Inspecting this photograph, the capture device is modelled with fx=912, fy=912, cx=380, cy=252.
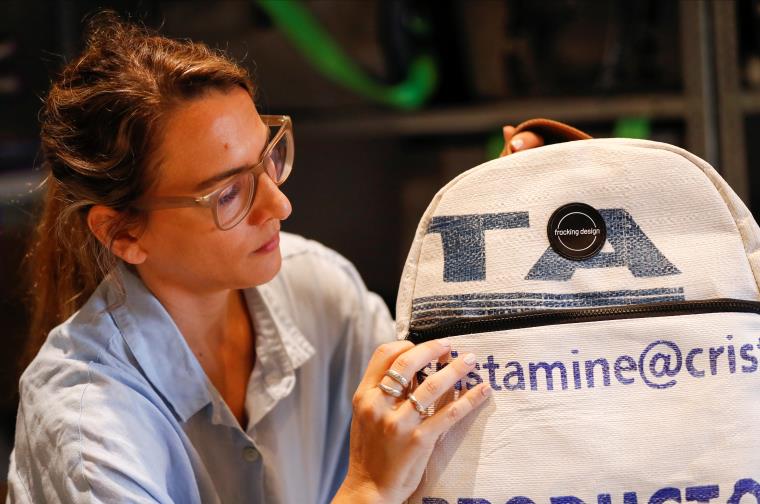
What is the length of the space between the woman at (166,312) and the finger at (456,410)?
2cm

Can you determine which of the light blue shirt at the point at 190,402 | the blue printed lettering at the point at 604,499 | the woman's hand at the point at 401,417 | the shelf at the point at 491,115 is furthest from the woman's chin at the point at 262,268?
the shelf at the point at 491,115

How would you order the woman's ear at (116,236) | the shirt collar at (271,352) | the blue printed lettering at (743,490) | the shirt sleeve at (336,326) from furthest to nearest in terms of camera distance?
the shirt sleeve at (336,326) → the shirt collar at (271,352) → the woman's ear at (116,236) → the blue printed lettering at (743,490)

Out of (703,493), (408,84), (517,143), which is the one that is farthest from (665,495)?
(408,84)

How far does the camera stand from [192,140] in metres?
0.98

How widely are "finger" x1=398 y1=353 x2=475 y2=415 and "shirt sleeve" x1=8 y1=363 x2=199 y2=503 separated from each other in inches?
12.1

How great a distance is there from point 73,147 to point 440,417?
1.68 ft

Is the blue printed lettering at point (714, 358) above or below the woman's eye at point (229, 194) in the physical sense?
below

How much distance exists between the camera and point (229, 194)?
3.28ft

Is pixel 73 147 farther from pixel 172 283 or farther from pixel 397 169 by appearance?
pixel 397 169

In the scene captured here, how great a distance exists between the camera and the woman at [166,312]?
92 cm

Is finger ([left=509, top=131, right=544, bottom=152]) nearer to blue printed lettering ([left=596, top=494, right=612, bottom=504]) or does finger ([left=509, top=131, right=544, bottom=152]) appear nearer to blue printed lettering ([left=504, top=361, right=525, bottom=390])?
blue printed lettering ([left=504, top=361, right=525, bottom=390])

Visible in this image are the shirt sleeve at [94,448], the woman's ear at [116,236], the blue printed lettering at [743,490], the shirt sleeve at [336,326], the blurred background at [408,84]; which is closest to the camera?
the blue printed lettering at [743,490]

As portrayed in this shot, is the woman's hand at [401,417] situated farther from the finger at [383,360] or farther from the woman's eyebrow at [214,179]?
the woman's eyebrow at [214,179]

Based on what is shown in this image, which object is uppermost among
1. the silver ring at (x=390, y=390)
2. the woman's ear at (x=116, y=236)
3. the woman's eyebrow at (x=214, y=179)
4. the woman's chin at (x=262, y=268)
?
the woman's eyebrow at (x=214, y=179)
